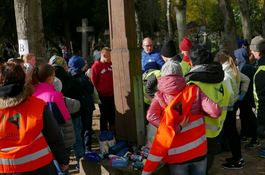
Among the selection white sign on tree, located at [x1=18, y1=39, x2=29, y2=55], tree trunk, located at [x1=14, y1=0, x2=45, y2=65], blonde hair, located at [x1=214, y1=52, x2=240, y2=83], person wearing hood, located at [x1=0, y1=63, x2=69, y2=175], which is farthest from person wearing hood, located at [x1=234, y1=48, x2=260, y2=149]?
white sign on tree, located at [x1=18, y1=39, x2=29, y2=55]

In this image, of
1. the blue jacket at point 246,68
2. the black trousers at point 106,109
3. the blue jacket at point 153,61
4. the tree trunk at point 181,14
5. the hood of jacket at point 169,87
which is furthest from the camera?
the tree trunk at point 181,14

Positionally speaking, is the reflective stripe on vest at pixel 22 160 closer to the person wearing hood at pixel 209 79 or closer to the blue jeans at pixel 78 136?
the person wearing hood at pixel 209 79

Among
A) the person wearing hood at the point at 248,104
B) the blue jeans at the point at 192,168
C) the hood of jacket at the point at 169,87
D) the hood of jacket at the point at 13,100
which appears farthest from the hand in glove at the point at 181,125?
the person wearing hood at the point at 248,104

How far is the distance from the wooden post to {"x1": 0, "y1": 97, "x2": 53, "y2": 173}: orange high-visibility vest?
1.65 m

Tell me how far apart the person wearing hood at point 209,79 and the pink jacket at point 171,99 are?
0.35m

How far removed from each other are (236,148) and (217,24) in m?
39.3

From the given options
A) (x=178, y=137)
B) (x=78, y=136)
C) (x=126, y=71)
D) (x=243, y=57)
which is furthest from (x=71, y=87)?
(x=243, y=57)

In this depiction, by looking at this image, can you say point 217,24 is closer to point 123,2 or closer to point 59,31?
point 59,31

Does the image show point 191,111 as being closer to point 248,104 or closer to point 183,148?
point 183,148

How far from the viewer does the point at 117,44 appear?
3984 millimetres

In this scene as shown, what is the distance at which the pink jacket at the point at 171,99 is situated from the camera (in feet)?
9.05

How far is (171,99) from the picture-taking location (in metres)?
2.79

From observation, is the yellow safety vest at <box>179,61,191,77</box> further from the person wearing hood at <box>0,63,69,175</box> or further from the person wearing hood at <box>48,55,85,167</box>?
the person wearing hood at <box>0,63,69,175</box>

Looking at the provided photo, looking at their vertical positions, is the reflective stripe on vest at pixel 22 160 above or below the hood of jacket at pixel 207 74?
below
